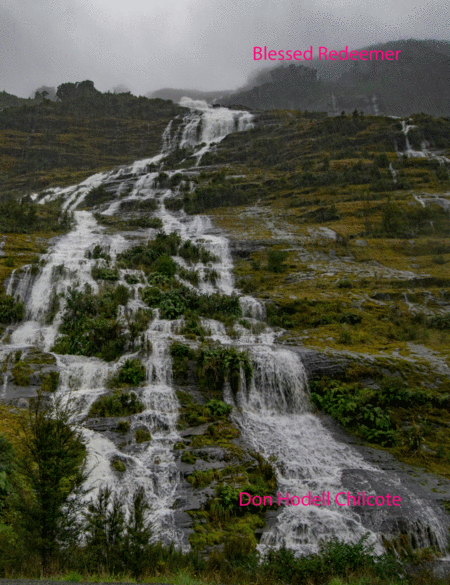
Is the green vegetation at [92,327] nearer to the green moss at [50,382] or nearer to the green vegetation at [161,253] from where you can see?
the green moss at [50,382]

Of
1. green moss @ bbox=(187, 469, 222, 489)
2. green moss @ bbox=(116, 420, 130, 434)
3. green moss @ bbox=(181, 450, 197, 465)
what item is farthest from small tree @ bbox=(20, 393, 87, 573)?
green moss @ bbox=(116, 420, 130, 434)

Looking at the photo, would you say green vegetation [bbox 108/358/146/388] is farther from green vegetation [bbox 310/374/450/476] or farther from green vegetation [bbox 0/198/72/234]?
green vegetation [bbox 0/198/72/234]

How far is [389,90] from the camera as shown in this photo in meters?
126

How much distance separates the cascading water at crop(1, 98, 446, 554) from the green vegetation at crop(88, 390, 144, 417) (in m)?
0.28

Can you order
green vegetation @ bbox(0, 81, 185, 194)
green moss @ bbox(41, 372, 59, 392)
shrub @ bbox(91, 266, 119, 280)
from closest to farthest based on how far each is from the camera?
green moss @ bbox(41, 372, 59, 392) < shrub @ bbox(91, 266, 119, 280) < green vegetation @ bbox(0, 81, 185, 194)

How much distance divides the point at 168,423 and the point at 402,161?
122ft

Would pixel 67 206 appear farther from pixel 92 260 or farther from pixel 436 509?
pixel 436 509

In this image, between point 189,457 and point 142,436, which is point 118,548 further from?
point 142,436

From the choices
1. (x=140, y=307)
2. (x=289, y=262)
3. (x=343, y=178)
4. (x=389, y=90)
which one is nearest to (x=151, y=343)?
(x=140, y=307)

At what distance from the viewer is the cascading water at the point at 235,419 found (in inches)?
334

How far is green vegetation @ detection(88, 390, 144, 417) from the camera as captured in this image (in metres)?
12.0

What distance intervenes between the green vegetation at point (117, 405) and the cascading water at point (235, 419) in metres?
0.28

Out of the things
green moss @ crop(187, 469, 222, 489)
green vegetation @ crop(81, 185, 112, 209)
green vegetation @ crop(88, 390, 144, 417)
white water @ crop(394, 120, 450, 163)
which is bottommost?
green moss @ crop(187, 469, 222, 489)

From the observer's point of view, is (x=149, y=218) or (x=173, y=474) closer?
(x=173, y=474)
